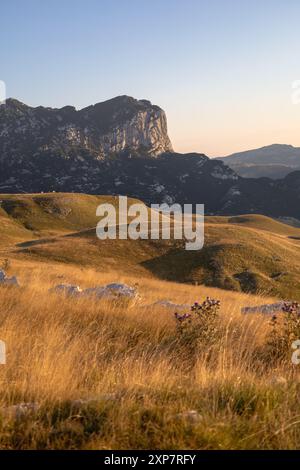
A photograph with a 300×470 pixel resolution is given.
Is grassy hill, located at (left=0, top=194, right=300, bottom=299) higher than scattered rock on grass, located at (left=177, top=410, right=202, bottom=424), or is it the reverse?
scattered rock on grass, located at (left=177, top=410, right=202, bottom=424)

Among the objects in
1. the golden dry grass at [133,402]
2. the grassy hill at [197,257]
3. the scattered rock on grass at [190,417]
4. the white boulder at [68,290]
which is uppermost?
the scattered rock on grass at [190,417]

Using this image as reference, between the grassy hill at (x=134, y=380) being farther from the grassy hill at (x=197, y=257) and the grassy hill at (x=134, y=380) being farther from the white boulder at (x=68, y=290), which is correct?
the grassy hill at (x=197, y=257)

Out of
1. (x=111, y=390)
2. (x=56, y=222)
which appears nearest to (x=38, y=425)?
(x=111, y=390)

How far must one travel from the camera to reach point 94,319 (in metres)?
9.16

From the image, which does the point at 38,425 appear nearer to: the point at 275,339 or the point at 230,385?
the point at 230,385

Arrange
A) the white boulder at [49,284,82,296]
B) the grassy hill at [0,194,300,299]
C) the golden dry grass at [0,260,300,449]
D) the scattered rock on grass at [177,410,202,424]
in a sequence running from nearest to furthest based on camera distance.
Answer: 1. the golden dry grass at [0,260,300,449]
2. the scattered rock on grass at [177,410,202,424]
3. the white boulder at [49,284,82,296]
4. the grassy hill at [0,194,300,299]

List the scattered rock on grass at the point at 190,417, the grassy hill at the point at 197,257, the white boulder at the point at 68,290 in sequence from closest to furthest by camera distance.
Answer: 1. the scattered rock on grass at the point at 190,417
2. the white boulder at the point at 68,290
3. the grassy hill at the point at 197,257

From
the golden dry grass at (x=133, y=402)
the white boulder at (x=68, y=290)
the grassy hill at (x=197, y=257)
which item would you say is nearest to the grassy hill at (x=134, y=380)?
the golden dry grass at (x=133, y=402)

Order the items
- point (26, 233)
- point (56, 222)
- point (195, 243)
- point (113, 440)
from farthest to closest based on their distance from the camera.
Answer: point (56, 222), point (26, 233), point (195, 243), point (113, 440)

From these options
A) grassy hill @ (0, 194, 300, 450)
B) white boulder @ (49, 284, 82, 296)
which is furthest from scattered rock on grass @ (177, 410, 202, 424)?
white boulder @ (49, 284, 82, 296)

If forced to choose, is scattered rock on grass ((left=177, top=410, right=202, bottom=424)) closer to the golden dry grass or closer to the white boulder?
the golden dry grass

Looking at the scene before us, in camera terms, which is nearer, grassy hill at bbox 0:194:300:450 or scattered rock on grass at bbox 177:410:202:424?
grassy hill at bbox 0:194:300:450

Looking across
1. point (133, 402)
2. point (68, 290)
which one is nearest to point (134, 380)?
point (133, 402)
